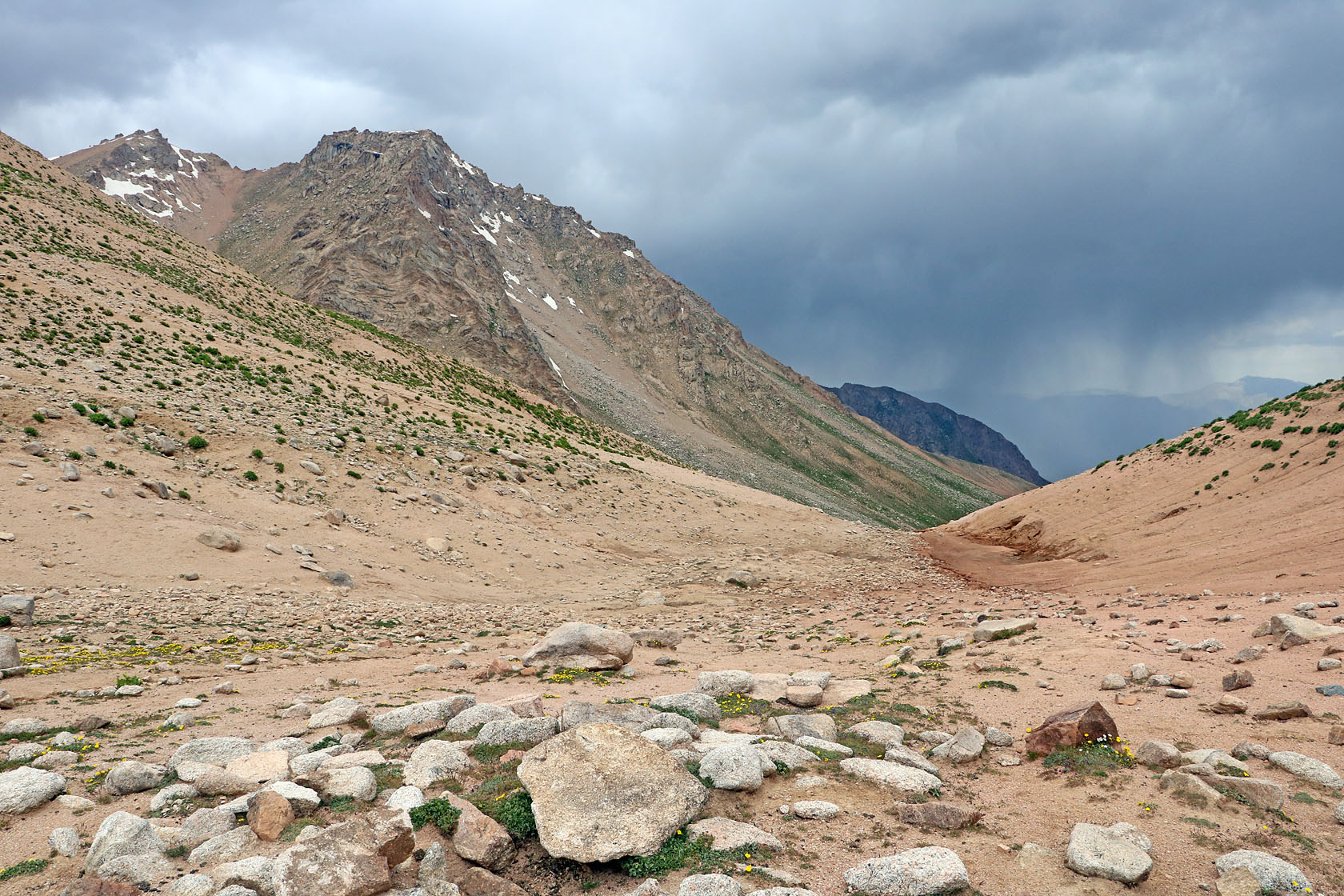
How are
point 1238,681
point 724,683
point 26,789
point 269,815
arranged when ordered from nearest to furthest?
point 269,815
point 26,789
point 1238,681
point 724,683

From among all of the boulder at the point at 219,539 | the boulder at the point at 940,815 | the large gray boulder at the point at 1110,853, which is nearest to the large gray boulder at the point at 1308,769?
the large gray boulder at the point at 1110,853

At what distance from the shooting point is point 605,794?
21.8 feet

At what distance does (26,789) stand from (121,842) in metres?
2.27

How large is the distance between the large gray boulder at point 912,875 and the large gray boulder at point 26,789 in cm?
891

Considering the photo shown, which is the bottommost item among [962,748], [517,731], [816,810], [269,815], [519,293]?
[269,815]

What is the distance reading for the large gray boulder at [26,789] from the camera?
22.1 feet

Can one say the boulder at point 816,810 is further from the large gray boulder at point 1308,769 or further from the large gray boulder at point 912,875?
the large gray boulder at point 1308,769

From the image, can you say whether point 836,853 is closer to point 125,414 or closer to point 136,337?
point 125,414

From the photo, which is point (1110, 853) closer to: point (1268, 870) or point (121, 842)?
point (1268, 870)

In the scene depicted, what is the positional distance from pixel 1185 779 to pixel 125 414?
3272 centimetres

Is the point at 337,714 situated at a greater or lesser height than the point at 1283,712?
lesser

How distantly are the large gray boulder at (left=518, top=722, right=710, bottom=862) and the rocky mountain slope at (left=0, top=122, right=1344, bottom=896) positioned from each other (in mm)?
34

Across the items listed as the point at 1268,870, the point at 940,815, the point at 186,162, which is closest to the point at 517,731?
the point at 940,815

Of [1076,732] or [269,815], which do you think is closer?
[269,815]
